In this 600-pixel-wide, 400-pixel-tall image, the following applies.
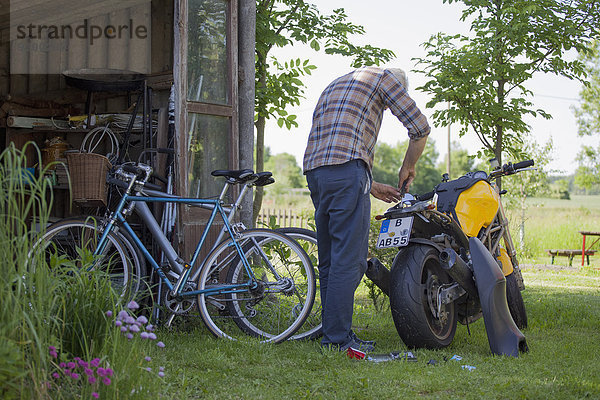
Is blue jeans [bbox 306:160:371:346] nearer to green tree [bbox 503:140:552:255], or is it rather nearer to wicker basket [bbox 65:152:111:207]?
wicker basket [bbox 65:152:111:207]

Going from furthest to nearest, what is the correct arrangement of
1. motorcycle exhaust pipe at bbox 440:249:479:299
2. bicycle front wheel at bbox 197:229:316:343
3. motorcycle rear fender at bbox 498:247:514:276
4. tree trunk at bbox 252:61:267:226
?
tree trunk at bbox 252:61:267:226 < motorcycle rear fender at bbox 498:247:514:276 < bicycle front wheel at bbox 197:229:316:343 < motorcycle exhaust pipe at bbox 440:249:479:299

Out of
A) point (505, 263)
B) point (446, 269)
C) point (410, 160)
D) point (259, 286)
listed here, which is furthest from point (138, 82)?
point (505, 263)

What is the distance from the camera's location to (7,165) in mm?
2527

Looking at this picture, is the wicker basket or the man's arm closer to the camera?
the man's arm

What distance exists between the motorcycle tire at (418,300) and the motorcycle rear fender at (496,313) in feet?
0.92

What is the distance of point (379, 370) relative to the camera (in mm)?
3516

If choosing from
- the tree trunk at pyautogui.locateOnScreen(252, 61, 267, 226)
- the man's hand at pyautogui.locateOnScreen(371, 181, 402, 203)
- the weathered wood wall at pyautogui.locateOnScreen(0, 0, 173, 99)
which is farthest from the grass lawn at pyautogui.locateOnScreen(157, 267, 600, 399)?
the weathered wood wall at pyautogui.locateOnScreen(0, 0, 173, 99)

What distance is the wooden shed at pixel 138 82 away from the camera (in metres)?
5.05

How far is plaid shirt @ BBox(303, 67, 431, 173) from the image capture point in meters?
3.96

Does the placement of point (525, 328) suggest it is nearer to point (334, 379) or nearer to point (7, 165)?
point (334, 379)

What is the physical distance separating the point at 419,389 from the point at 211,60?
10.4ft

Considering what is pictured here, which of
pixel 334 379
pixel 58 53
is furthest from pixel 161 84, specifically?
pixel 334 379

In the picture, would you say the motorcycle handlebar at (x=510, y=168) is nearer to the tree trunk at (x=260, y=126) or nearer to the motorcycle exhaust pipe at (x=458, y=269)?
the motorcycle exhaust pipe at (x=458, y=269)

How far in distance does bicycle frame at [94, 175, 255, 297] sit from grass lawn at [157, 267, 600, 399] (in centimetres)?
34
